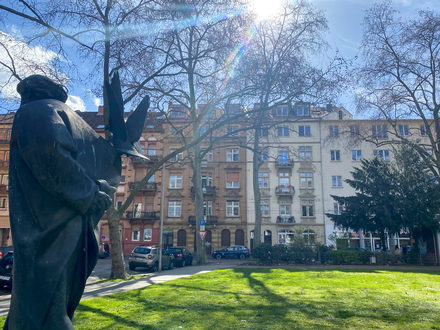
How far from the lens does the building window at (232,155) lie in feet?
157

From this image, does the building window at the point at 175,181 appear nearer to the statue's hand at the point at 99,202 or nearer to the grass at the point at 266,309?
the grass at the point at 266,309

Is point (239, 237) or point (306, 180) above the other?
point (306, 180)

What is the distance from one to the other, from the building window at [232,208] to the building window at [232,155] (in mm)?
5802

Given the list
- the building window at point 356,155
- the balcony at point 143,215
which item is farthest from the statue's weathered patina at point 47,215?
the building window at point 356,155

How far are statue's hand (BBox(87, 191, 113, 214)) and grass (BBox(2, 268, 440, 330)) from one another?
3.49 metres

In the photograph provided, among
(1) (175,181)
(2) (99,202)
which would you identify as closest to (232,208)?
(1) (175,181)

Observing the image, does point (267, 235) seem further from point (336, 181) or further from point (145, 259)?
point (145, 259)

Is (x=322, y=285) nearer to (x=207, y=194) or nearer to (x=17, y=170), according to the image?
(x=17, y=170)

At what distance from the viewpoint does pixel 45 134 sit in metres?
2.72

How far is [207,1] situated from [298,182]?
119ft

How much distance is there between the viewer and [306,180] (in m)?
46.6

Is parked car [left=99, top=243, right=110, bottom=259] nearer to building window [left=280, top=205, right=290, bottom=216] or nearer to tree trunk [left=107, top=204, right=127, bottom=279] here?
building window [left=280, top=205, right=290, bottom=216]

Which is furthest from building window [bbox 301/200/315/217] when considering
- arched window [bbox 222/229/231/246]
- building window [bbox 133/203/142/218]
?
building window [bbox 133/203/142/218]

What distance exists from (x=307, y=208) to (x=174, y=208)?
17.0 m
